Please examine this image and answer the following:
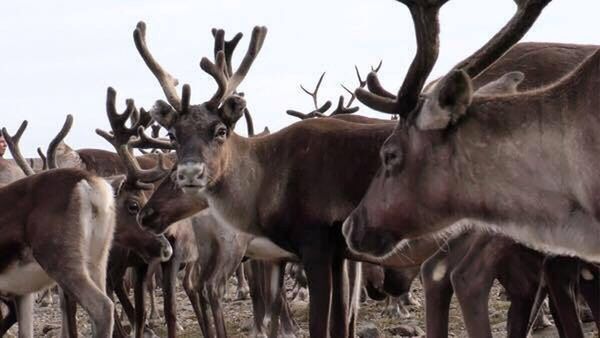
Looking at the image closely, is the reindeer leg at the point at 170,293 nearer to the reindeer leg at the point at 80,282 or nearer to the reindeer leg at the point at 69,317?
the reindeer leg at the point at 69,317

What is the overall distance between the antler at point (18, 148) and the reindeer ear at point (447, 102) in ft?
28.4

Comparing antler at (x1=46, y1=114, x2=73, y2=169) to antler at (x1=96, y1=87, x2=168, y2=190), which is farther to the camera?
antler at (x1=46, y1=114, x2=73, y2=169)

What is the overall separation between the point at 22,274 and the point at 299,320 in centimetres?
525

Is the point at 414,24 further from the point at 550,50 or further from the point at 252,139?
the point at 252,139

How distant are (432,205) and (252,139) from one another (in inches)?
160

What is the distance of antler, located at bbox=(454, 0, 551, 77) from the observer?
586 cm

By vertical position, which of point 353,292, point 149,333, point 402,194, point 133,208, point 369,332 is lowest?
point 149,333

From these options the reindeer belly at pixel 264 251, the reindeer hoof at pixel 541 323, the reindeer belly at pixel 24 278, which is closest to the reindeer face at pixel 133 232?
the reindeer belly at pixel 264 251

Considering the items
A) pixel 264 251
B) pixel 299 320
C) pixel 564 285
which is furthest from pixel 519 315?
pixel 299 320

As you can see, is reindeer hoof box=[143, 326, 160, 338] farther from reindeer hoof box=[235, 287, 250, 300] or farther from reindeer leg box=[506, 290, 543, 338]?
reindeer leg box=[506, 290, 543, 338]

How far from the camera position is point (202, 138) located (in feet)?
31.1

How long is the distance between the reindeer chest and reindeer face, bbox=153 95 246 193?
1.70 meters

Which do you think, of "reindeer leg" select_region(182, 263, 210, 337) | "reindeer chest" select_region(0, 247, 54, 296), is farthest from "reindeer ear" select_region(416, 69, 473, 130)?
"reindeer leg" select_region(182, 263, 210, 337)

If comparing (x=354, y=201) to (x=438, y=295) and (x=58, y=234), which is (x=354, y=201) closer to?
(x=438, y=295)
